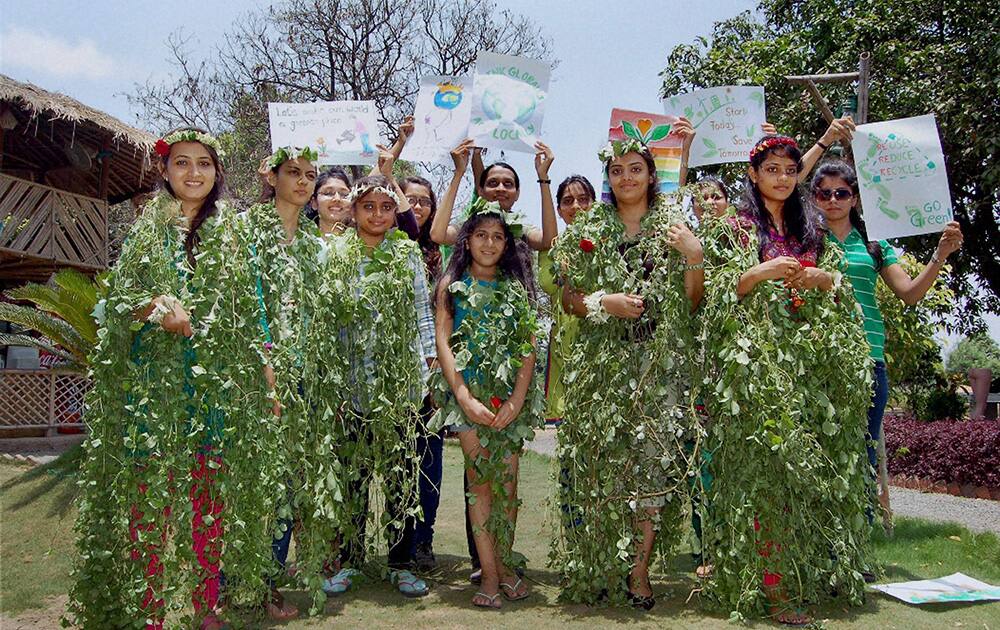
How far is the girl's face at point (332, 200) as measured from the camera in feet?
14.5

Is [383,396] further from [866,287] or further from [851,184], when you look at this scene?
[851,184]

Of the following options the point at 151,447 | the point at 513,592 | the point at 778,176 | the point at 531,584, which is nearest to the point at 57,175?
the point at 151,447

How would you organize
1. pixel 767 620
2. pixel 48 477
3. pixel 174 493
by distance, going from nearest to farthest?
1. pixel 174 493
2. pixel 767 620
3. pixel 48 477

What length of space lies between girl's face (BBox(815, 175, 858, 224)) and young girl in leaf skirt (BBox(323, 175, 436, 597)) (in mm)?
2198

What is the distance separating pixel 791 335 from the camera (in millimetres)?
3586

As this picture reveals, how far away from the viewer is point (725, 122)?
16.3 feet

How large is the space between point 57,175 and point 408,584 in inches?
527

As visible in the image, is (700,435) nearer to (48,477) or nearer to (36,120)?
(48,477)

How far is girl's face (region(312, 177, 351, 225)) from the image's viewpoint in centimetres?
441

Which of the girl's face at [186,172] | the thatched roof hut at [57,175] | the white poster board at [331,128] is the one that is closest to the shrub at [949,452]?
the white poster board at [331,128]

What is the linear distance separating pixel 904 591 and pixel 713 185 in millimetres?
2227

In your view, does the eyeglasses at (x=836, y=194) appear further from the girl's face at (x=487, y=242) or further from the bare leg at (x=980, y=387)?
the bare leg at (x=980, y=387)

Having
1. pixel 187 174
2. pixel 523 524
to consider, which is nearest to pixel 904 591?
pixel 523 524

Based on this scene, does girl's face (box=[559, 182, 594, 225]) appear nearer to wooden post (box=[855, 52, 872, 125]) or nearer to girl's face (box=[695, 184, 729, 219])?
girl's face (box=[695, 184, 729, 219])
